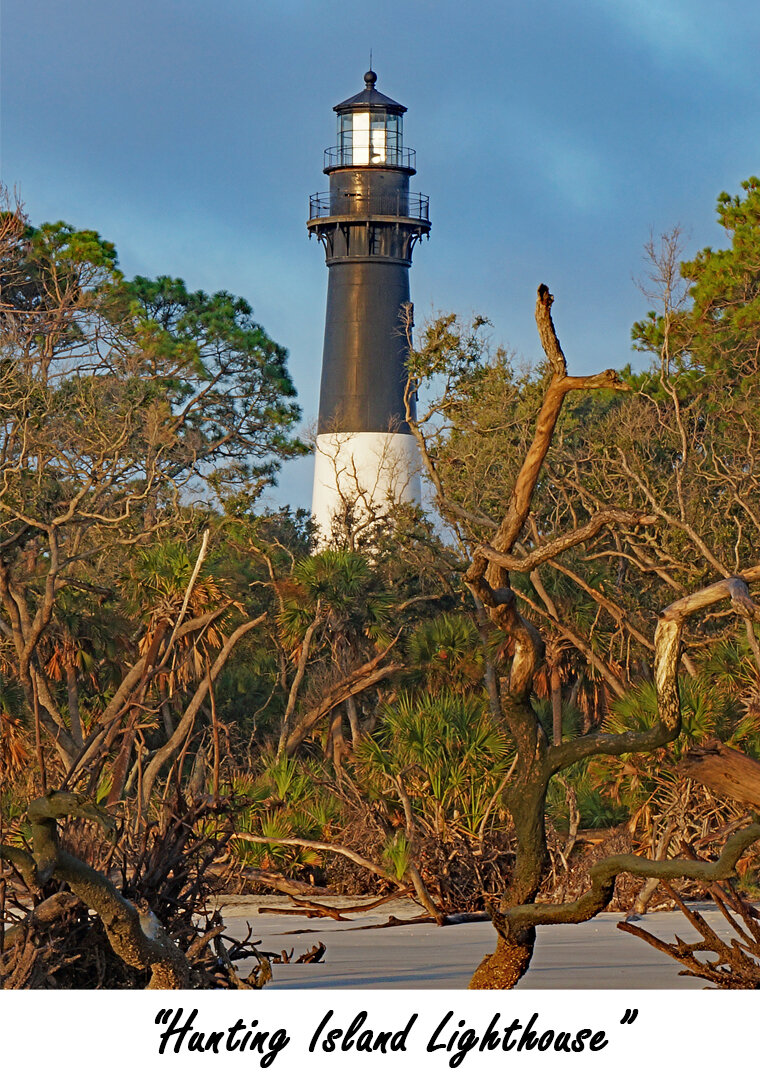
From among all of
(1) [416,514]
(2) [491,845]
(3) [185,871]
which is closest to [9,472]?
(1) [416,514]

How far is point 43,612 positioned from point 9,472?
216 cm

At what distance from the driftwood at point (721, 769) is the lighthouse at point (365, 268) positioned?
2791 cm

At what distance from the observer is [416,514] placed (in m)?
22.3

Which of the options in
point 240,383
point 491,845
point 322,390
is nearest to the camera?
point 491,845

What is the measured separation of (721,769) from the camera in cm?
655

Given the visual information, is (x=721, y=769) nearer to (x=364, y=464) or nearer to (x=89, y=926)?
(x=89, y=926)

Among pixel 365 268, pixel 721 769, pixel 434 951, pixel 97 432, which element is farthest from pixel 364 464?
pixel 721 769

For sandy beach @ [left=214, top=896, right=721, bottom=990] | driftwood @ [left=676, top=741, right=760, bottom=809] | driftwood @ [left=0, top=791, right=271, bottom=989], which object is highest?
driftwood @ [left=676, top=741, right=760, bottom=809]

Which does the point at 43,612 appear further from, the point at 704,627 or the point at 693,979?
the point at 693,979

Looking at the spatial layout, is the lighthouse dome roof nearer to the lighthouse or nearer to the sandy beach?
the lighthouse

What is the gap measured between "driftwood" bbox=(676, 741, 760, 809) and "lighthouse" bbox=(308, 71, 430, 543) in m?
27.9

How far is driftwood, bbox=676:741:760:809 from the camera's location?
6527 millimetres

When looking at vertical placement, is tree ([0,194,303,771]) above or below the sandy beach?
above

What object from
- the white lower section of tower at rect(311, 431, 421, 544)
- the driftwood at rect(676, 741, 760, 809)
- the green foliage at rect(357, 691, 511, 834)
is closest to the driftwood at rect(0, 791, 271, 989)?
the driftwood at rect(676, 741, 760, 809)
